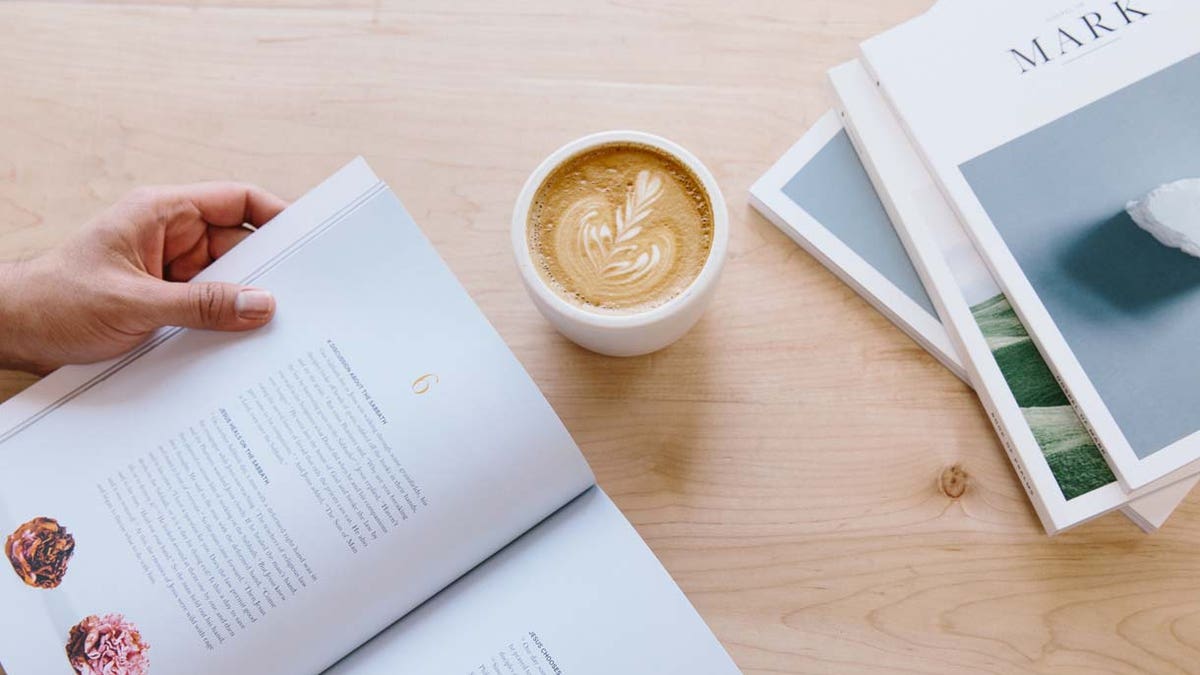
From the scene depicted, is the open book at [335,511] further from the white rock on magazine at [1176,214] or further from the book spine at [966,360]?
the white rock on magazine at [1176,214]

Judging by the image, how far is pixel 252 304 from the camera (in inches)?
23.5

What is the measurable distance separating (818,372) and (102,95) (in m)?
0.62

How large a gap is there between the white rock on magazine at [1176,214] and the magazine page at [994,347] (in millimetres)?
109

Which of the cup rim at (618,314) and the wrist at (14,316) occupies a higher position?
the wrist at (14,316)

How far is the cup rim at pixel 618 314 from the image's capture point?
56 cm

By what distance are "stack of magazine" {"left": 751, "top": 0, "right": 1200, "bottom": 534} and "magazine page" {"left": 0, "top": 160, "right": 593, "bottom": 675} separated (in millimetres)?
274

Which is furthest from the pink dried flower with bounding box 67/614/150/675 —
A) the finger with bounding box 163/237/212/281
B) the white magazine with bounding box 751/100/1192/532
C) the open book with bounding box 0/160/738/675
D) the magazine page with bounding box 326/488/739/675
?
the white magazine with bounding box 751/100/1192/532

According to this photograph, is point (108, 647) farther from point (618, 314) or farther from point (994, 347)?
point (994, 347)

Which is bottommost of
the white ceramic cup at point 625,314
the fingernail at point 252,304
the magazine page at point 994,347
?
the magazine page at point 994,347

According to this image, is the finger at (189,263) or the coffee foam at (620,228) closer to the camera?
the coffee foam at (620,228)

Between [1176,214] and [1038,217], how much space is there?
84 mm

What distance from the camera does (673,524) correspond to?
0.65 metres

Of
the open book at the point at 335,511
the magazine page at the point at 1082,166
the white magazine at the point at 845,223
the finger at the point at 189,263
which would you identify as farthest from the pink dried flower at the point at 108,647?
the magazine page at the point at 1082,166

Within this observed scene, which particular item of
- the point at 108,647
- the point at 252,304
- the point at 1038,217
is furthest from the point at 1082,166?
the point at 108,647
